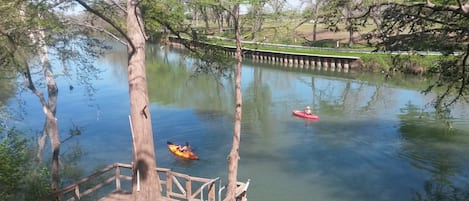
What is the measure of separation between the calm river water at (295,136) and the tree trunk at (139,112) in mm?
3088

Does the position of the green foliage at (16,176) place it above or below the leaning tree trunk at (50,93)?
below

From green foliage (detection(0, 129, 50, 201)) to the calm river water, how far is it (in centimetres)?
438

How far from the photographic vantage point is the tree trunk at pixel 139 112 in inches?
326

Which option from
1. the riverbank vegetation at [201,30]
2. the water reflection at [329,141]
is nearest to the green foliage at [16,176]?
the riverbank vegetation at [201,30]

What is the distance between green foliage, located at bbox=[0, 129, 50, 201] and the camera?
1072cm

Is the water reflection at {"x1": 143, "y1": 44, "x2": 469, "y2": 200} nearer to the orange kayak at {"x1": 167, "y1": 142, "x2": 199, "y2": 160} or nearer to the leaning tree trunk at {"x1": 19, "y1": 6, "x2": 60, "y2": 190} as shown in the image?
the orange kayak at {"x1": 167, "y1": 142, "x2": 199, "y2": 160}

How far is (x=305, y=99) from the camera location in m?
32.8

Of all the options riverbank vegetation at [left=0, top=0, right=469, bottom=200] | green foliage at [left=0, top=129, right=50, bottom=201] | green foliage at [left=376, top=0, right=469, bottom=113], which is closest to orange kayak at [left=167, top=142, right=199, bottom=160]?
green foliage at [left=0, top=129, right=50, bottom=201]

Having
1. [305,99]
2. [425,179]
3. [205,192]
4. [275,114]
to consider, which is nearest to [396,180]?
[425,179]

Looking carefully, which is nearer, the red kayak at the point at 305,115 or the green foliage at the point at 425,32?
the green foliage at the point at 425,32

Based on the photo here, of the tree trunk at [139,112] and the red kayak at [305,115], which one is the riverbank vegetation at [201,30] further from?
the red kayak at [305,115]

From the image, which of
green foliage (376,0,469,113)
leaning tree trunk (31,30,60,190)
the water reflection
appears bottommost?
the water reflection

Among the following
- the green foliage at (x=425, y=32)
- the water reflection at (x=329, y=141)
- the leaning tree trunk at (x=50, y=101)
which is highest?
the green foliage at (x=425, y=32)

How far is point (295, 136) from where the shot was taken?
76.9ft
